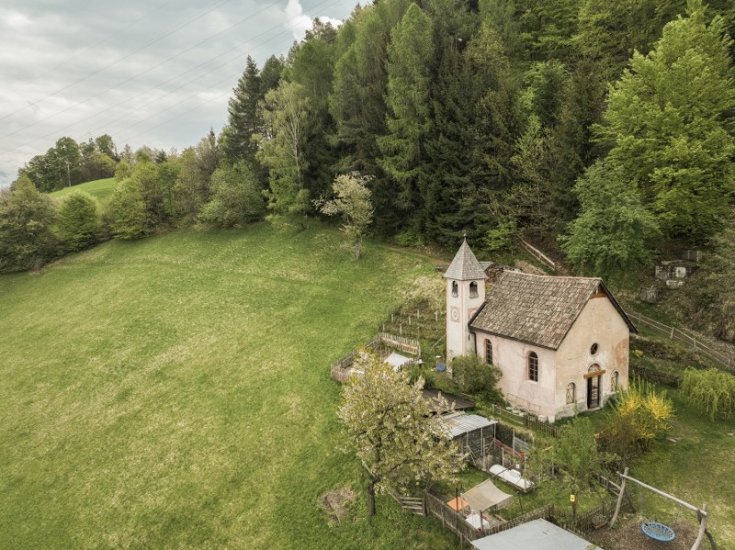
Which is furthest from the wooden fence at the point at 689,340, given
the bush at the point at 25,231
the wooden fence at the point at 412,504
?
the bush at the point at 25,231

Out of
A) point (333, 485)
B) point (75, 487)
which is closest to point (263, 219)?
point (75, 487)

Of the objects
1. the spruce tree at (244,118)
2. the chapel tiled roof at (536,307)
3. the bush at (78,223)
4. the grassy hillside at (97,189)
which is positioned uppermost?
the spruce tree at (244,118)

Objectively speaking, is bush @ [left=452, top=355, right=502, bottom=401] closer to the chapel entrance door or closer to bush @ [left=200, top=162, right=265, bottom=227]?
the chapel entrance door

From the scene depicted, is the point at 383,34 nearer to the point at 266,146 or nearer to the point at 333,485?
the point at 266,146

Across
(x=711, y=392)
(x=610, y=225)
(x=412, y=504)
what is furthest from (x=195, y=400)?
(x=610, y=225)

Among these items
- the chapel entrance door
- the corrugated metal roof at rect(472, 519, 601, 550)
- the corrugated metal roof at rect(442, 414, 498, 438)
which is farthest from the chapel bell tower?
the corrugated metal roof at rect(472, 519, 601, 550)

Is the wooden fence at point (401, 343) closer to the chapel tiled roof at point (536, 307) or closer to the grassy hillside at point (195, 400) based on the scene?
the grassy hillside at point (195, 400)

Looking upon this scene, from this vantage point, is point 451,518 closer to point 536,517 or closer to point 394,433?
point 536,517
